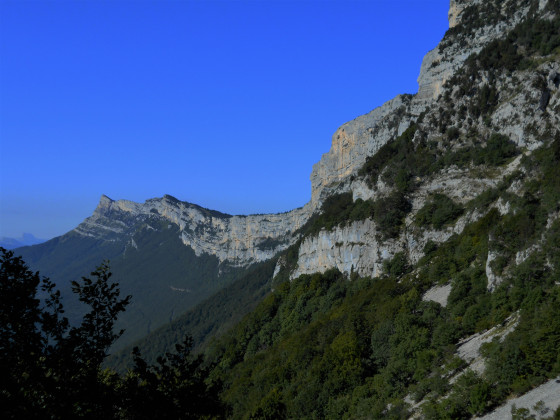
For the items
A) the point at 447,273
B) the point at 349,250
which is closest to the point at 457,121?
the point at 349,250

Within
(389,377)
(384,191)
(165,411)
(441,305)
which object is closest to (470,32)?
(384,191)

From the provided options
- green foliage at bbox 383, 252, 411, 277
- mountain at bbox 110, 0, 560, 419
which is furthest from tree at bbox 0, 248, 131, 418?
green foliage at bbox 383, 252, 411, 277

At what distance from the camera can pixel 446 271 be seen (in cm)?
5009

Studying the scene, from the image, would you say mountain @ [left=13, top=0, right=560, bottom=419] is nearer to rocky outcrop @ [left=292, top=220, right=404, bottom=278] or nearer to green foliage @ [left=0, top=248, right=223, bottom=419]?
rocky outcrop @ [left=292, top=220, right=404, bottom=278]

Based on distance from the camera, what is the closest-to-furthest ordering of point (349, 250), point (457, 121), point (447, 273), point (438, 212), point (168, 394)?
point (168, 394), point (447, 273), point (438, 212), point (457, 121), point (349, 250)

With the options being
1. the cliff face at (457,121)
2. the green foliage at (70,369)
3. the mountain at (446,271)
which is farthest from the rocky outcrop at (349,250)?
the green foliage at (70,369)

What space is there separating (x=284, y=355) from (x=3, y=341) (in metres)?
51.6

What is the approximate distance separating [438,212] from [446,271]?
1146cm

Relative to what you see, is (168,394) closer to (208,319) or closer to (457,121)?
(457,121)

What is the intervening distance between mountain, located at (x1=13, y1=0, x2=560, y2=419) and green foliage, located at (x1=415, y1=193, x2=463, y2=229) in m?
0.19

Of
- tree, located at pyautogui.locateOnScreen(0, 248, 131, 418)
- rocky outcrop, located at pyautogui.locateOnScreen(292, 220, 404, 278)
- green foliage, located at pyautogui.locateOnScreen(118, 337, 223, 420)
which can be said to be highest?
rocky outcrop, located at pyautogui.locateOnScreen(292, 220, 404, 278)

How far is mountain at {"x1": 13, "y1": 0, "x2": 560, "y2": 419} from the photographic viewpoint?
3153 cm

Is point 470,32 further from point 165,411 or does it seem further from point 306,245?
point 165,411

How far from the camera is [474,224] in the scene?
5125 cm
